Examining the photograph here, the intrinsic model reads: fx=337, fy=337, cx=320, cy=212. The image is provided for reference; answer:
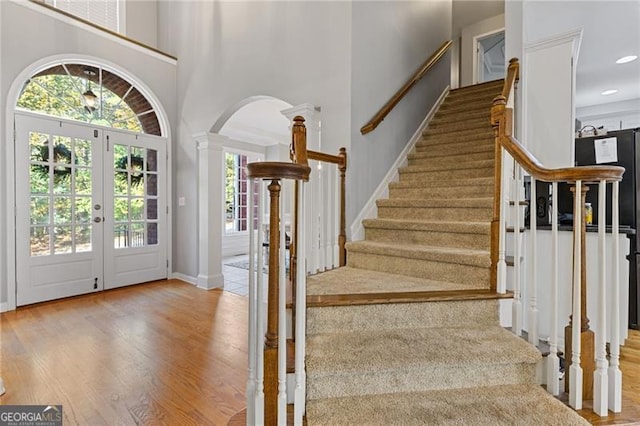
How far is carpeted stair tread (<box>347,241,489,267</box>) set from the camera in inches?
85.0

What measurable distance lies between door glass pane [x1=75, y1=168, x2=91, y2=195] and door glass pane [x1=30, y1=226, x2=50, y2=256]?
0.54m

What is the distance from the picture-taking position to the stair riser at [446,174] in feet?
10.5

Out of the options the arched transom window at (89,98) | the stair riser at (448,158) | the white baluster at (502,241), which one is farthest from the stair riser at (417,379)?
the arched transom window at (89,98)

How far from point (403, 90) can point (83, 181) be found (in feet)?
12.6

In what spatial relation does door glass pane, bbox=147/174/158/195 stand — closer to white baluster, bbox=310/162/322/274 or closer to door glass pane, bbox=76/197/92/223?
door glass pane, bbox=76/197/92/223

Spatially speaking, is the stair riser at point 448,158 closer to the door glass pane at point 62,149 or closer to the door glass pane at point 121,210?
the door glass pane at point 121,210

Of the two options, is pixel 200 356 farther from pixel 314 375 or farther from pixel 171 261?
pixel 171 261

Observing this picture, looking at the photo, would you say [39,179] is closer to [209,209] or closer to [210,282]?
[209,209]

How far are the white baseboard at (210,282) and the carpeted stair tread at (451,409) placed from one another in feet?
10.2

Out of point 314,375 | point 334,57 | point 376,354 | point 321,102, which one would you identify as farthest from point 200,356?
point 334,57

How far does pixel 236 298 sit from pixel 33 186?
98.0 inches

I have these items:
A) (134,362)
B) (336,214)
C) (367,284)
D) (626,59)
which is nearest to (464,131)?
(626,59)

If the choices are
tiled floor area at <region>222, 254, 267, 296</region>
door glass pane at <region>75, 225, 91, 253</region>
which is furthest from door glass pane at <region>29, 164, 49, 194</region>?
tiled floor area at <region>222, 254, 267, 296</region>

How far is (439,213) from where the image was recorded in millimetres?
2889
